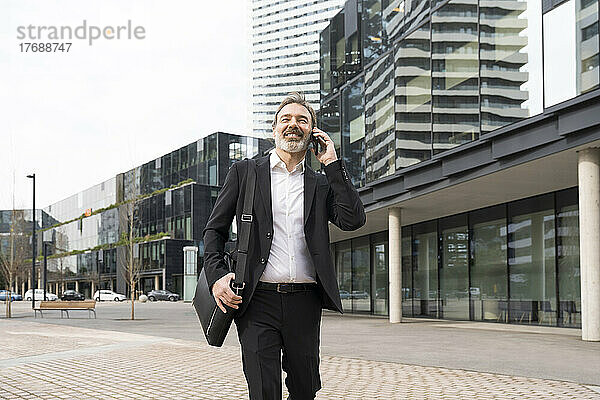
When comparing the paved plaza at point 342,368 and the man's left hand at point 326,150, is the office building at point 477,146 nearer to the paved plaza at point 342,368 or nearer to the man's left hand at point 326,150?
the paved plaza at point 342,368

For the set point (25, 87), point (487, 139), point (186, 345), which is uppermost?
point (25, 87)

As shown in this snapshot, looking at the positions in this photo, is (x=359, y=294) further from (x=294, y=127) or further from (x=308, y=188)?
(x=294, y=127)

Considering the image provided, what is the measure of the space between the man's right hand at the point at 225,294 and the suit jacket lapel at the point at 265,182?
372 millimetres

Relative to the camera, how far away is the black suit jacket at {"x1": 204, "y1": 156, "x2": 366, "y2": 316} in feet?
12.0

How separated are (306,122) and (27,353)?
447 inches

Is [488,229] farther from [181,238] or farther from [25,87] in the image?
[181,238]

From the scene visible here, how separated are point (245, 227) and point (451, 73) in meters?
17.2

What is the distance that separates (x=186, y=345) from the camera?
14.9 m

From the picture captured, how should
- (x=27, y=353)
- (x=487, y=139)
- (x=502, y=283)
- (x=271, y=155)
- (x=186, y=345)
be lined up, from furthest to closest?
(x=502, y=283) → (x=487, y=139) → (x=186, y=345) → (x=27, y=353) → (x=271, y=155)

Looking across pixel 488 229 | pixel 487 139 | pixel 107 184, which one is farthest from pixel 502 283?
pixel 107 184

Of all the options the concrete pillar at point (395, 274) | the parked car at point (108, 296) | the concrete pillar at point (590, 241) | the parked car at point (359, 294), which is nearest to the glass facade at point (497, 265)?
the parked car at point (359, 294)

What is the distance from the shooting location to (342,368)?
10.6 m

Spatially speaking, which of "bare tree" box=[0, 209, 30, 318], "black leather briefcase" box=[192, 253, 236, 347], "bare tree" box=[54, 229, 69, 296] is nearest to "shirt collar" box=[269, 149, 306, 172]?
"black leather briefcase" box=[192, 253, 236, 347]

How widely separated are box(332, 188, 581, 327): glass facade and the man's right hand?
17913 mm
